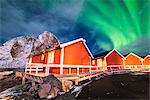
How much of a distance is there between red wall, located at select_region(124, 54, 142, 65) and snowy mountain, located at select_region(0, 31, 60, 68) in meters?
16.6

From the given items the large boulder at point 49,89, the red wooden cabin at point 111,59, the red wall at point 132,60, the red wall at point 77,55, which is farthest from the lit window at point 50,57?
the red wall at point 132,60

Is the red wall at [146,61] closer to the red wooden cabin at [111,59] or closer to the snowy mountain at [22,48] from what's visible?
the red wooden cabin at [111,59]

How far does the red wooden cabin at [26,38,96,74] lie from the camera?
33.7ft

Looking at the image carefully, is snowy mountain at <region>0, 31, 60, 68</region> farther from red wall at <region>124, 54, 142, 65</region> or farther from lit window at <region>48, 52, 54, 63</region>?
lit window at <region>48, 52, 54, 63</region>

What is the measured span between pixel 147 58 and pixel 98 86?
36.1 ft

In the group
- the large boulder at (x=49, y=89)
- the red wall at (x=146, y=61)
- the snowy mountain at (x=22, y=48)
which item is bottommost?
the large boulder at (x=49, y=89)

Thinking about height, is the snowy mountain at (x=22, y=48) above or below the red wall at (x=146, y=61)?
above

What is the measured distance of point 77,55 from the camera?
452 inches

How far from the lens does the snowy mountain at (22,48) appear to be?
30.0m

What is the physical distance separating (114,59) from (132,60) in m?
1.97

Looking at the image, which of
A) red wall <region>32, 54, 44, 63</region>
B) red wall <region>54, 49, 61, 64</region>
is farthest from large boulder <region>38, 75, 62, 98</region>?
red wall <region>32, 54, 44, 63</region>

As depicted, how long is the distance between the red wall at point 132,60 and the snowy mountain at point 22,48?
16.6 m

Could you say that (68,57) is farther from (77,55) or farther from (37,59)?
(37,59)

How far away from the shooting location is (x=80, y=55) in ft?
38.3
